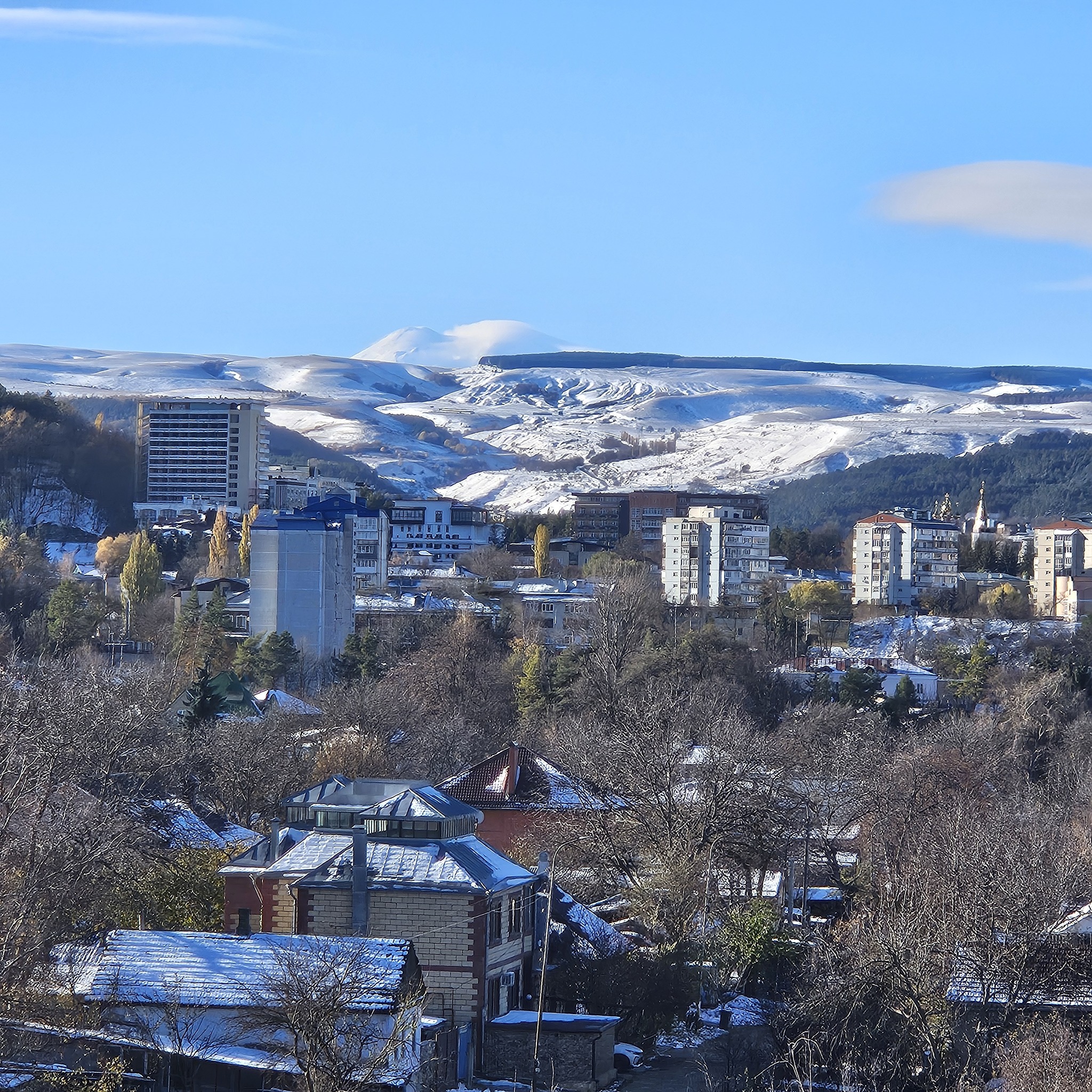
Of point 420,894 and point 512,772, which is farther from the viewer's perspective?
point 512,772

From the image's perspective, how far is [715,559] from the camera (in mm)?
91750

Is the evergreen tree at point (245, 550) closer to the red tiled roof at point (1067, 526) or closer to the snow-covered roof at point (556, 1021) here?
the red tiled roof at point (1067, 526)

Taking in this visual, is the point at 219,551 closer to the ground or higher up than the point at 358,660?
higher up

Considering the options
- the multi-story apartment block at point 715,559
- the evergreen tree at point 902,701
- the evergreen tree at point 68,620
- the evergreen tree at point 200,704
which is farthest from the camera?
the multi-story apartment block at point 715,559

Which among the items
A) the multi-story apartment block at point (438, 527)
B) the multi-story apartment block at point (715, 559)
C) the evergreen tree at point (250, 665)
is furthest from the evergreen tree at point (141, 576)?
the multi-story apartment block at point (438, 527)

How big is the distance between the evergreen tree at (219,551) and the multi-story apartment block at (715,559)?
19297 mm

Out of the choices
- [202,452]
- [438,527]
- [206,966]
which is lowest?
[206,966]

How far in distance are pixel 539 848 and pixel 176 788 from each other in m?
7.39

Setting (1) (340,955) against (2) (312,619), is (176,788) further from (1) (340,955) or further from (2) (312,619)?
(2) (312,619)

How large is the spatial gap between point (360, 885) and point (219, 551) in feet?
214

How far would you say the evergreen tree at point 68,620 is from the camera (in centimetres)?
6481

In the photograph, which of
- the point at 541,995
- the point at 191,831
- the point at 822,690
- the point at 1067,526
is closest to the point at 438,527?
the point at 1067,526

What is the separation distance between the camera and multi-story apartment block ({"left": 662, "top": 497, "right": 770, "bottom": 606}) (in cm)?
9088

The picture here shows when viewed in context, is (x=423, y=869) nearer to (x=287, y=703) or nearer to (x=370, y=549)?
(x=287, y=703)
